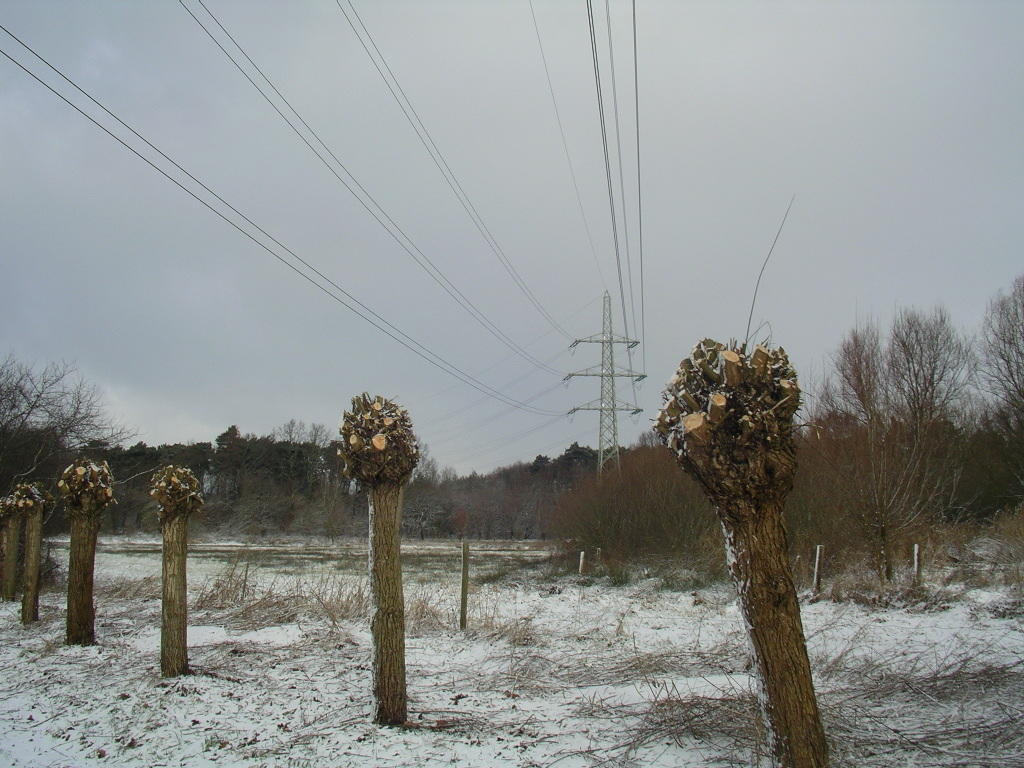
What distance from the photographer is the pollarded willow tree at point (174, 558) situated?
668 centimetres

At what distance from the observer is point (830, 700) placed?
5309 millimetres

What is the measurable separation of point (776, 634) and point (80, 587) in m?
8.74

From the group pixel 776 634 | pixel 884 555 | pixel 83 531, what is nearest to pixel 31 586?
pixel 83 531

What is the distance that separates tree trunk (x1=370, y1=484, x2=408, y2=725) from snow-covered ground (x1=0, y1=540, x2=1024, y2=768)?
0.72ft

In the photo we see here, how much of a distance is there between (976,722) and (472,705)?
3.91 m

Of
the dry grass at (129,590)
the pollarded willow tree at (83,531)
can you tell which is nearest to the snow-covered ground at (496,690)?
the pollarded willow tree at (83,531)

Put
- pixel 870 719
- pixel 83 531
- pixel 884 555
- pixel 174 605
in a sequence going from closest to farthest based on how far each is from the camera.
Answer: pixel 870 719 < pixel 174 605 < pixel 83 531 < pixel 884 555

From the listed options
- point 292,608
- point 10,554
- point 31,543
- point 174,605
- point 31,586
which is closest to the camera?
point 174,605

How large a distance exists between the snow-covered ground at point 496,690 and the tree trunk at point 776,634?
557 millimetres

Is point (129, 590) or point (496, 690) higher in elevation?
point (496, 690)

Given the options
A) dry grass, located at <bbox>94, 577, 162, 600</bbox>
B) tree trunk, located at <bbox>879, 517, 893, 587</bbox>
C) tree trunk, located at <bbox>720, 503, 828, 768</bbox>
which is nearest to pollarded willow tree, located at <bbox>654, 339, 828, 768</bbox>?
tree trunk, located at <bbox>720, 503, 828, 768</bbox>

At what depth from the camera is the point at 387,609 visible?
17.8 feet

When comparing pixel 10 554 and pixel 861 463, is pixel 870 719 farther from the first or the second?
pixel 10 554

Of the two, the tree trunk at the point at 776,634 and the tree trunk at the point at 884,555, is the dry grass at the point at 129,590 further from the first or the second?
the tree trunk at the point at 884,555
